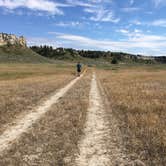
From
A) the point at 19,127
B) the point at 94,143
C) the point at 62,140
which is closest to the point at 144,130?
the point at 94,143

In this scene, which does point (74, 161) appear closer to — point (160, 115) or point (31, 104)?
point (160, 115)

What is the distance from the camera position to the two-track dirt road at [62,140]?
721 cm

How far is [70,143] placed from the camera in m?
8.55

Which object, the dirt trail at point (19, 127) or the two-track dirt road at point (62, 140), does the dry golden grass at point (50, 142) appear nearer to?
the two-track dirt road at point (62, 140)

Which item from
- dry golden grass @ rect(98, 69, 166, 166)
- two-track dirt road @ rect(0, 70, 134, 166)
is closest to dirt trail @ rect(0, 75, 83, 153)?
two-track dirt road @ rect(0, 70, 134, 166)

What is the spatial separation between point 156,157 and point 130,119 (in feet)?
14.1

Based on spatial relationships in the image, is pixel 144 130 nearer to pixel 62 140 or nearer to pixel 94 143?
pixel 94 143

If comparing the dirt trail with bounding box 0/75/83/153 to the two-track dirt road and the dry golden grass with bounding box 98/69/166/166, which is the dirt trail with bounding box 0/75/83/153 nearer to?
the two-track dirt road

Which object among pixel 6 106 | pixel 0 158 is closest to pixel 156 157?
pixel 0 158

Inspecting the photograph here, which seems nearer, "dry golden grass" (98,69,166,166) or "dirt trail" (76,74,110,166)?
"dirt trail" (76,74,110,166)

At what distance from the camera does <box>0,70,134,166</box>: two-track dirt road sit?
721 cm

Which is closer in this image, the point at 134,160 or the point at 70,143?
the point at 134,160

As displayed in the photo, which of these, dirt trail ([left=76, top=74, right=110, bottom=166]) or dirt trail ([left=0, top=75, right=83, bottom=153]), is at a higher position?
dirt trail ([left=76, top=74, right=110, bottom=166])

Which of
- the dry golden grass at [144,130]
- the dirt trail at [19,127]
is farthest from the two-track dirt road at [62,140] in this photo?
the dry golden grass at [144,130]
